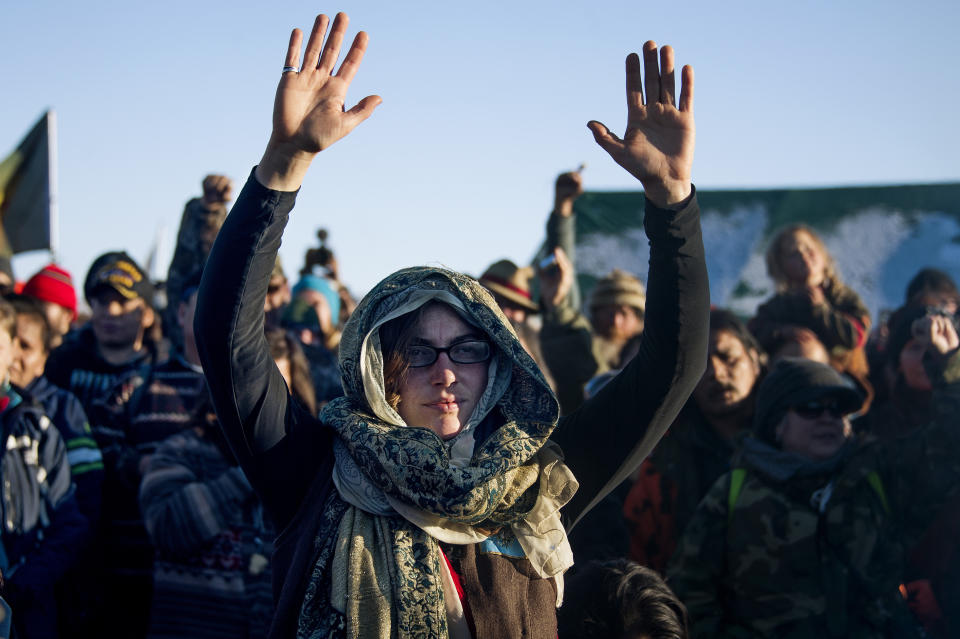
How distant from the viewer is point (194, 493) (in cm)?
362

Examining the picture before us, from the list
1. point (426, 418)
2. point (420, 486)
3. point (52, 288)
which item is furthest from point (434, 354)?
point (52, 288)

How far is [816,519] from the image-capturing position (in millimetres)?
3666

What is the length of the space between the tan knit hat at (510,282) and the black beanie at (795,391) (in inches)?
96.2

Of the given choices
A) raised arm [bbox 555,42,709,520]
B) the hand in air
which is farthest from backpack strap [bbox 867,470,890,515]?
the hand in air

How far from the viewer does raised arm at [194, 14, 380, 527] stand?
205 centimetres

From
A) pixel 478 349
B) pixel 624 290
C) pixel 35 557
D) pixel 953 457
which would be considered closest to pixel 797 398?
pixel 953 457

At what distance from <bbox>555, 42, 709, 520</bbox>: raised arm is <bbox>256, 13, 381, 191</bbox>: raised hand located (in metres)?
0.65

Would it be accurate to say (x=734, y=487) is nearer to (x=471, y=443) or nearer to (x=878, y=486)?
(x=878, y=486)

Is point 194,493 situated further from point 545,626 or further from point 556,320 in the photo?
point 556,320

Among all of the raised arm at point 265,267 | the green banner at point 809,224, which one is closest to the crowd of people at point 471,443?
the raised arm at point 265,267

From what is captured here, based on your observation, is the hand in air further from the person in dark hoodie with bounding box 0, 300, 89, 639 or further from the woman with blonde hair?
the person in dark hoodie with bounding box 0, 300, 89, 639

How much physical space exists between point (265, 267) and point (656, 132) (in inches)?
40.1

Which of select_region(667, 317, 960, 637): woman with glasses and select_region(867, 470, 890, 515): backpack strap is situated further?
select_region(867, 470, 890, 515): backpack strap

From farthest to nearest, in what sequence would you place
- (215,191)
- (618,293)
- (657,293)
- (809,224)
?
(809,224), (618,293), (215,191), (657,293)
